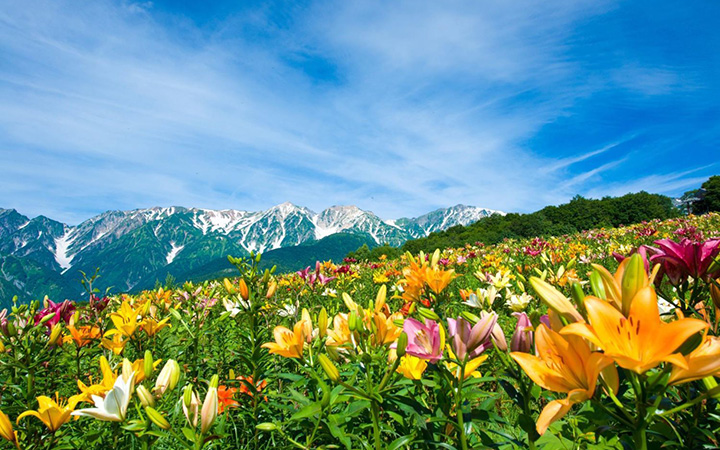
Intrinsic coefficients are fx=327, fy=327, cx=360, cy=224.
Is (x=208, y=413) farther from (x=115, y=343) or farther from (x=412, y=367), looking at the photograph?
(x=115, y=343)

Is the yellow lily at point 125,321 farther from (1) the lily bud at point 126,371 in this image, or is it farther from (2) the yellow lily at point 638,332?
(2) the yellow lily at point 638,332

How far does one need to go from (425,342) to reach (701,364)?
1.87 feet

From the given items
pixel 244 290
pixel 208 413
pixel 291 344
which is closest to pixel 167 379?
pixel 208 413

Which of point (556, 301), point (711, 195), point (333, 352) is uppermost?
point (711, 195)

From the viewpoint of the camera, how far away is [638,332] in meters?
0.63

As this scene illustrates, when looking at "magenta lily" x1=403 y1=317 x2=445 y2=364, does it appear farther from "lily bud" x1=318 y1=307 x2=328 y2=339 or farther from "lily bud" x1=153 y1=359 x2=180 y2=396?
"lily bud" x1=153 y1=359 x2=180 y2=396

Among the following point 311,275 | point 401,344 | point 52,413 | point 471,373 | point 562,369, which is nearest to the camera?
point 562,369

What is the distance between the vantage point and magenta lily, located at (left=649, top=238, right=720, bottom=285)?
0.95 metres

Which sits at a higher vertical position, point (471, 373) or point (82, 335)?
point (82, 335)

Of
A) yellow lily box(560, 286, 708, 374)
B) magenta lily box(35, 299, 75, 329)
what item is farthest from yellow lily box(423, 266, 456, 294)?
magenta lily box(35, 299, 75, 329)

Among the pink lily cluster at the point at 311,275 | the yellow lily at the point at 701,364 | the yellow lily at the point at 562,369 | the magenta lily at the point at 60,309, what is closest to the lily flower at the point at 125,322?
the magenta lily at the point at 60,309

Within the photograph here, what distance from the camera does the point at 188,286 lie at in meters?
3.56

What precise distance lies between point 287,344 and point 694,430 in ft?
4.02

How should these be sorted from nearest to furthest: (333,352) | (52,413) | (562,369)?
(562,369)
(52,413)
(333,352)
